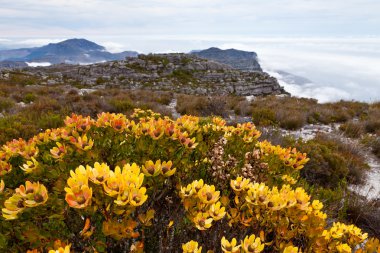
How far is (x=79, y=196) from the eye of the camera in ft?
4.30

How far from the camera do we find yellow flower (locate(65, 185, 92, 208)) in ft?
4.19

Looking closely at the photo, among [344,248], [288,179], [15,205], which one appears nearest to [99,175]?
[15,205]

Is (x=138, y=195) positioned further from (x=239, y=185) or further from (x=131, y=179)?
(x=239, y=185)

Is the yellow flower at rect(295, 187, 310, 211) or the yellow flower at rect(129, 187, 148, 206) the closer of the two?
the yellow flower at rect(129, 187, 148, 206)

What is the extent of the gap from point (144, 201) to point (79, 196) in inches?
11.1

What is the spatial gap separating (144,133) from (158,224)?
64 centimetres

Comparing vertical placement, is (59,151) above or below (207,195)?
above

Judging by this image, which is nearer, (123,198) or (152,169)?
(123,198)

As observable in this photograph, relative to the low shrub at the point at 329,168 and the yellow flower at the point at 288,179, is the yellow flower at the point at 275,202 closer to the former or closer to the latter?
the yellow flower at the point at 288,179

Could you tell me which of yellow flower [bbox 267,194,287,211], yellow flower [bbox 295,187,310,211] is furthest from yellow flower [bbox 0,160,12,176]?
yellow flower [bbox 295,187,310,211]

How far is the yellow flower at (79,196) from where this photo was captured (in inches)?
50.3

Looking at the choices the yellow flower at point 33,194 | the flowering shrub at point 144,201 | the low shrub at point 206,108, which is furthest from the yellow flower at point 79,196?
the low shrub at point 206,108

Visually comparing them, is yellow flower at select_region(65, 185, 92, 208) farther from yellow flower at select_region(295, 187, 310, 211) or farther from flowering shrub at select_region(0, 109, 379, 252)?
yellow flower at select_region(295, 187, 310, 211)

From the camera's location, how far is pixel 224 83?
37.1 meters
